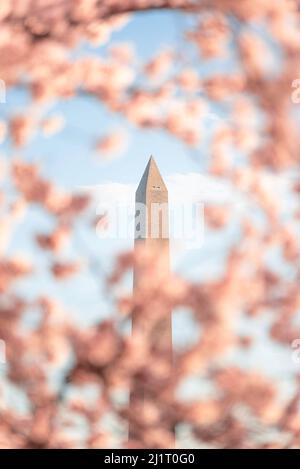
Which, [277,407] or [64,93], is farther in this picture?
[64,93]

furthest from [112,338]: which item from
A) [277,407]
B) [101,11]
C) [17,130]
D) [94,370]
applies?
[101,11]

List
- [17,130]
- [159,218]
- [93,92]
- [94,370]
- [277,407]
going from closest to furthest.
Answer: [94,370] → [277,407] → [17,130] → [93,92] → [159,218]

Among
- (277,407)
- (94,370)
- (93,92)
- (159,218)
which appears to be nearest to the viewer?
(94,370)

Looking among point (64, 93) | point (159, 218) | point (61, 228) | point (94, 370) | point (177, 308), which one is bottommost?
point (94, 370)

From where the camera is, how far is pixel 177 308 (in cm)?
144

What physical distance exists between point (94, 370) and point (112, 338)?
9 cm

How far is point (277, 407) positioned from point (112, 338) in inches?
19.4

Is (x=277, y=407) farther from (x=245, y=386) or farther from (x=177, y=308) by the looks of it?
(x=177, y=308)

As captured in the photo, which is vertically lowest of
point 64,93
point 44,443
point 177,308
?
point 44,443

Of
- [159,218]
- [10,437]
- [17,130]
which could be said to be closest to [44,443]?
[10,437]

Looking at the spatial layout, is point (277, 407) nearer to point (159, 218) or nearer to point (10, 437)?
point (10, 437)

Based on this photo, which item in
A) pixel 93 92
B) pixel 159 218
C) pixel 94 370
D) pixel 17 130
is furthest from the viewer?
pixel 159 218

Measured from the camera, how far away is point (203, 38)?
196cm

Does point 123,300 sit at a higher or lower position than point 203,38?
lower
